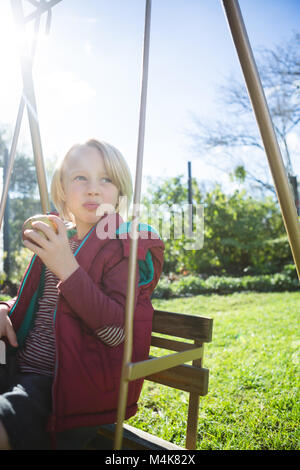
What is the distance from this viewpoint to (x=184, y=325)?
1.64 m

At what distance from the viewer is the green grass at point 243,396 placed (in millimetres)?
2230

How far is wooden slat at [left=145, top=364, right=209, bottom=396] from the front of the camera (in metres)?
1.59

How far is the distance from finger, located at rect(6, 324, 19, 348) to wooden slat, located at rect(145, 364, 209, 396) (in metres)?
0.70

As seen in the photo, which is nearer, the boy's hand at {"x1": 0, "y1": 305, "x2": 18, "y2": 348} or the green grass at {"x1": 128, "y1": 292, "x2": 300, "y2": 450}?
the boy's hand at {"x1": 0, "y1": 305, "x2": 18, "y2": 348}

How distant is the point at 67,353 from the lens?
110cm

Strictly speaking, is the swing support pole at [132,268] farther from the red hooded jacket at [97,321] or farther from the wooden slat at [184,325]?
the wooden slat at [184,325]

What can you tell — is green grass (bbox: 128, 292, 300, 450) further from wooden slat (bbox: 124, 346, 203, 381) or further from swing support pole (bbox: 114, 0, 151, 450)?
swing support pole (bbox: 114, 0, 151, 450)

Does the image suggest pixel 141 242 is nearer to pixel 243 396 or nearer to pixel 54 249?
pixel 54 249

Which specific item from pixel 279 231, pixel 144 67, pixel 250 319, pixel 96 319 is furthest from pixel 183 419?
pixel 279 231

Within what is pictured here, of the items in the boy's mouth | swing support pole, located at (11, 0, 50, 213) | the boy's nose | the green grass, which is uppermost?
swing support pole, located at (11, 0, 50, 213)

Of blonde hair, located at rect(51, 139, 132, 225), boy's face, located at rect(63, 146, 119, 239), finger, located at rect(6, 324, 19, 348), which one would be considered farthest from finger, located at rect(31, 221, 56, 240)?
finger, located at rect(6, 324, 19, 348)

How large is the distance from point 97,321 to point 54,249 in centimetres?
27

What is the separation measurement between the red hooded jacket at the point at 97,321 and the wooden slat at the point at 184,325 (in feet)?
1.24
